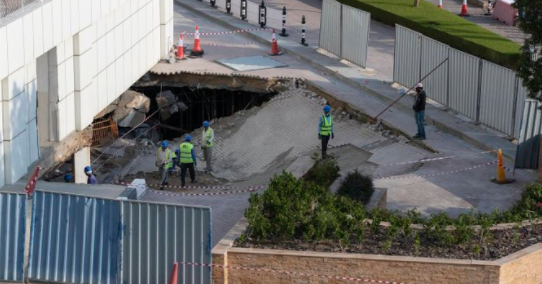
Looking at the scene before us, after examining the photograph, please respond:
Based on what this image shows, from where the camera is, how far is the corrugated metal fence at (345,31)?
34.9 m

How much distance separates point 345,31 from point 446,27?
3.31 metres

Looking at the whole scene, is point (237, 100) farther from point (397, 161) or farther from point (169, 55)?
point (397, 161)

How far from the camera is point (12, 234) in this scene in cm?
2192

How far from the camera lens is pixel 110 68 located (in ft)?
104

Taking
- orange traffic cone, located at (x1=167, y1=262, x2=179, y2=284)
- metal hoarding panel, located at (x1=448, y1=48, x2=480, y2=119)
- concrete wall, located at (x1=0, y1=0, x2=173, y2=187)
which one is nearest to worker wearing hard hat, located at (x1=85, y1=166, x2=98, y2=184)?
concrete wall, located at (x1=0, y1=0, x2=173, y2=187)

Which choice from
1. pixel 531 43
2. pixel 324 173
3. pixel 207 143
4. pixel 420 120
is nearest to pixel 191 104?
pixel 207 143

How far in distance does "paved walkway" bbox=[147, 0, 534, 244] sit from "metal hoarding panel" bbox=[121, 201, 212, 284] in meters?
2.61

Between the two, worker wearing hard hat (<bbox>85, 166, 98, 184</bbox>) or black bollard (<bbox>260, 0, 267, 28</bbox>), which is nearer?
worker wearing hard hat (<bbox>85, 166, 98, 184</bbox>)

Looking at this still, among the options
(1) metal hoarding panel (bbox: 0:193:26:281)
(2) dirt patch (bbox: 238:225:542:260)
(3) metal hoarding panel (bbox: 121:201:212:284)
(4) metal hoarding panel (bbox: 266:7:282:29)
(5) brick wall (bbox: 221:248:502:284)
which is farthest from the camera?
(4) metal hoarding panel (bbox: 266:7:282:29)

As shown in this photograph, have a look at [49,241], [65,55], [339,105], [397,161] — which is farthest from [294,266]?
[339,105]

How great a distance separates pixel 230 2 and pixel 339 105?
10.7 meters

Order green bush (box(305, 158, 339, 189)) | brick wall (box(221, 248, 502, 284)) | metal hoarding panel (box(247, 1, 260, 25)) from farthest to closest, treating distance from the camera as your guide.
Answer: metal hoarding panel (box(247, 1, 260, 25)) → green bush (box(305, 158, 339, 189)) → brick wall (box(221, 248, 502, 284))

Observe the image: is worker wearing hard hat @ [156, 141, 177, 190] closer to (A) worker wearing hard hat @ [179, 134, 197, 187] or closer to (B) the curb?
(A) worker wearing hard hat @ [179, 134, 197, 187]

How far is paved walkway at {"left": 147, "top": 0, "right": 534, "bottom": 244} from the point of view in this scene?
83.7 feet
